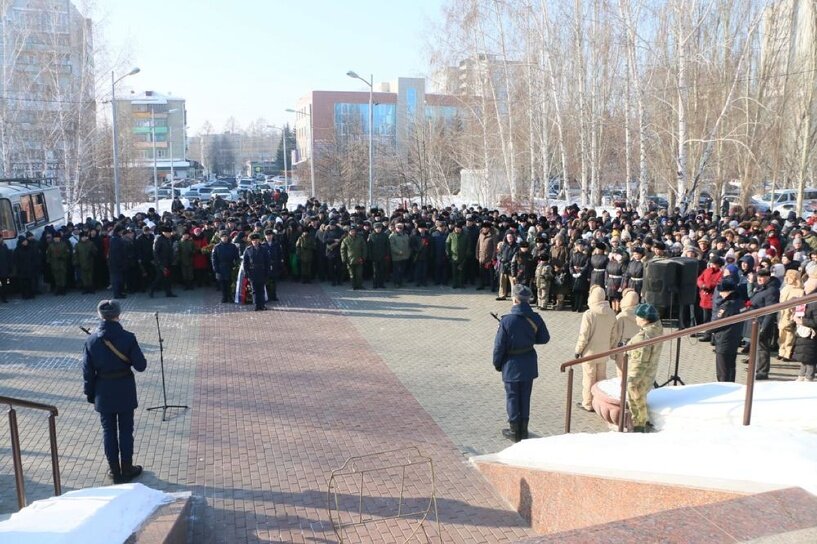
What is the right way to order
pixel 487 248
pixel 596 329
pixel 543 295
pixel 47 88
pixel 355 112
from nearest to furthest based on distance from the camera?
1. pixel 596 329
2. pixel 543 295
3. pixel 487 248
4. pixel 47 88
5. pixel 355 112

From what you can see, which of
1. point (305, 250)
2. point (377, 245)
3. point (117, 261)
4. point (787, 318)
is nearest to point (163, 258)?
point (117, 261)

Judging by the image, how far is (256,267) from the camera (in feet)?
51.4

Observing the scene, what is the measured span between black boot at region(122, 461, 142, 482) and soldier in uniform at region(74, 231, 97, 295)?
10913 mm

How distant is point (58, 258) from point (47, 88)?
19.3m

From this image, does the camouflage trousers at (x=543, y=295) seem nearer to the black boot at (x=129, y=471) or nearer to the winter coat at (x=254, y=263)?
the winter coat at (x=254, y=263)

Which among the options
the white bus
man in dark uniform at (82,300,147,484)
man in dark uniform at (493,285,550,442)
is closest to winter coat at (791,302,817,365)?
man in dark uniform at (493,285,550,442)

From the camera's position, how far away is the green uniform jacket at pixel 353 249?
18.0 metres

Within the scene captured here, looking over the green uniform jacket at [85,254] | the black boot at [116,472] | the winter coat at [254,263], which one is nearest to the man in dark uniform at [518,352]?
the black boot at [116,472]

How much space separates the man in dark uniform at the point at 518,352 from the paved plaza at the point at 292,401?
0.58 metres

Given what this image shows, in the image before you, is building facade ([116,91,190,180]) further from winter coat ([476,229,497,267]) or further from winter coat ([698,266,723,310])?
winter coat ([698,266,723,310])

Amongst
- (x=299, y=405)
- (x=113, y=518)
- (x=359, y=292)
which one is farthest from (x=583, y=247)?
(x=113, y=518)

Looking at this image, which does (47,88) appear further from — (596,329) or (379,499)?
(379,499)

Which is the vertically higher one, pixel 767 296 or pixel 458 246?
pixel 458 246

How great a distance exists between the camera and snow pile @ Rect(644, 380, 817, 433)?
21.0 ft
